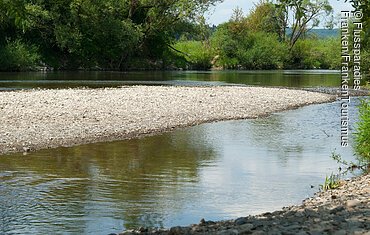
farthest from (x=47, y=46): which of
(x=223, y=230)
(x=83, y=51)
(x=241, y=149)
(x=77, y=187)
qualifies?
(x=223, y=230)

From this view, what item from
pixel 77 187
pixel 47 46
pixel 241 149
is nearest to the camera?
pixel 77 187

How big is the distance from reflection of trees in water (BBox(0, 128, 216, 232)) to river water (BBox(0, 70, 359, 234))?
0.7 inches

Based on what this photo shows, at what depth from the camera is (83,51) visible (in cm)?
6328

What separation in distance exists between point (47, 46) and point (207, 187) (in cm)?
5306

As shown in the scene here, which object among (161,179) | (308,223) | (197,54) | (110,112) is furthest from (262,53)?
(308,223)

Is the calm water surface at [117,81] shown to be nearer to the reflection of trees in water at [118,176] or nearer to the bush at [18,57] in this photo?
the bush at [18,57]

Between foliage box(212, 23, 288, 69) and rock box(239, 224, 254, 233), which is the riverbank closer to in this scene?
rock box(239, 224, 254, 233)

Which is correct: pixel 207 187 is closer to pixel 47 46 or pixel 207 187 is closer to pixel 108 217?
pixel 108 217

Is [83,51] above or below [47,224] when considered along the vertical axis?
above

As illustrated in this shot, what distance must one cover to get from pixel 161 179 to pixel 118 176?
95 cm

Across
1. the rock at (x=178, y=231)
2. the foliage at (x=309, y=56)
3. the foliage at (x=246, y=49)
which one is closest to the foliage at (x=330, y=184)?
the rock at (x=178, y=231)

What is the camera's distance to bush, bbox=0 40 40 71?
55625 mm

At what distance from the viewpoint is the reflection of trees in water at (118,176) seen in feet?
32.2

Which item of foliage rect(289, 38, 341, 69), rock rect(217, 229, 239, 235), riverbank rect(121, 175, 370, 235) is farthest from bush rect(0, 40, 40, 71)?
rock rect(217, 229, 239, 235)
